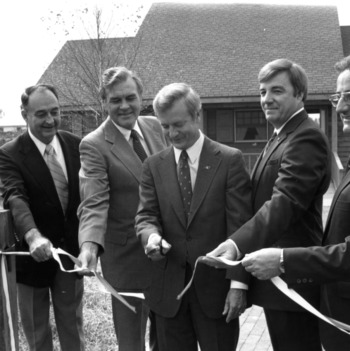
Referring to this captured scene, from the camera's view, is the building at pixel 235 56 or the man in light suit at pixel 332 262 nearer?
the man in light suit at pixel 332 262

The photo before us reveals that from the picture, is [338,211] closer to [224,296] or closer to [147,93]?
[224,296]

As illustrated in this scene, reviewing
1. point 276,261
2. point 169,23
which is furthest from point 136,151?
point 169,23

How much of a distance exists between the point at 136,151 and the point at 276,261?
1.61 m

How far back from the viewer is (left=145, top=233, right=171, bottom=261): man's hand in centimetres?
334

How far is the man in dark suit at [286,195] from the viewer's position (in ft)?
10.4

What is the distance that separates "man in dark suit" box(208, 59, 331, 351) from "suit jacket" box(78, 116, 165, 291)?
0.94m

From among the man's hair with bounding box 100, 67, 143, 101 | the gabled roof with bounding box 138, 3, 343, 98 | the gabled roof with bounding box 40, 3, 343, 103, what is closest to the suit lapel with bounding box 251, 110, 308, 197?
the man's hair with bounding box 100, 67, 143, 101

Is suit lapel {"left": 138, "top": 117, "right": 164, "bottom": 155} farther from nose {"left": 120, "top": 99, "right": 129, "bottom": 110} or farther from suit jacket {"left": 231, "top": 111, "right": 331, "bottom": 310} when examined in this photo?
suit jacket {"left": 231, "top": 111, "right": 331, "bottom": 310}

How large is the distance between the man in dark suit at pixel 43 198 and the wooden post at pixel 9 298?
387 mm

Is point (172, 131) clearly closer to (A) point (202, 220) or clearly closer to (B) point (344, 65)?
(A) point (202, 220)

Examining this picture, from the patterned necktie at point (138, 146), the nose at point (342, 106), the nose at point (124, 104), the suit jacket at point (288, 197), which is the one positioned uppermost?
the nose at point (124, 104)

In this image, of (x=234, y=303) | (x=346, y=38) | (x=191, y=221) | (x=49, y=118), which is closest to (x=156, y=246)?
(x=191, y=221)

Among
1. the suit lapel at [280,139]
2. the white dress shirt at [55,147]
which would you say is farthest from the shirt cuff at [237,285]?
the white dress shirt at [55,147]

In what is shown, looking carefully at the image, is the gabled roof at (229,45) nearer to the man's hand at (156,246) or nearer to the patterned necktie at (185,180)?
the patterned necktie at (185,180)
